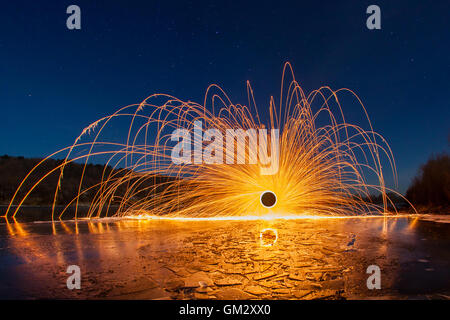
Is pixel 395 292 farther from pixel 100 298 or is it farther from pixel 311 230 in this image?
pixel 311 230

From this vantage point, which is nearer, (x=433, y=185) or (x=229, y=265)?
(x=229, y=265)

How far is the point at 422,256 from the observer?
3188mm

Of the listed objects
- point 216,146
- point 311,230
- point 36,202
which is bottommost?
point 36,202

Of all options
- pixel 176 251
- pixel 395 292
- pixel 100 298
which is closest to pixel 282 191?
pixel 176 251

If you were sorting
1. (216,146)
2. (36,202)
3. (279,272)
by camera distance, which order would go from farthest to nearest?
(36,202), (216,146), (279,272)

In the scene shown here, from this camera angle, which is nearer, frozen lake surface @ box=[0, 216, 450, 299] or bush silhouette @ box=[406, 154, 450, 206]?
frozen lake surface @ box=[0, 216, 450, 299]

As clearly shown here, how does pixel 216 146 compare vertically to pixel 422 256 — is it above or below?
above

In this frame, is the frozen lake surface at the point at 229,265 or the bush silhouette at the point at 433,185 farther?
the bush silhouette at the point at 433,185
